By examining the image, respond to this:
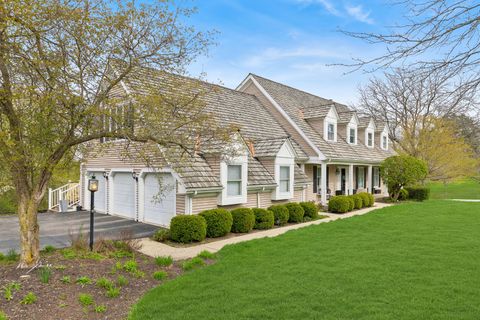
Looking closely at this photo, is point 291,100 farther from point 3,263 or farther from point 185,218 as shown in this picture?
point 3,263

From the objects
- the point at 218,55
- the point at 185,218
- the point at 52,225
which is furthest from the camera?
the point at 52,225

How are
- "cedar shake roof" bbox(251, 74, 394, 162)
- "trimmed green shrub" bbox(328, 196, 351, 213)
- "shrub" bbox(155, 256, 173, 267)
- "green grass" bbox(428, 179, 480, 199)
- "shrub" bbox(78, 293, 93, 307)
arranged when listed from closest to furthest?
1. "shrub" bbox(78, 293, 93, 307)
2. "shrub" bbox(155, 256, 173, 267)
3. "trimmed green shrub" bbox(328, 196, 351, 213)
4. "cedar shake roof" bbox(251, 74, 394, 162)
5. "green grass" bbox(428, 179, 480, 199)

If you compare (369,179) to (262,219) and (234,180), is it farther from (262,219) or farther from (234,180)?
(234,180)

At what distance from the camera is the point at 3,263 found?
7121 millimetres

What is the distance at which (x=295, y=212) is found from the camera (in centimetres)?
1393

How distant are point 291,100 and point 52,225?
15543 mm

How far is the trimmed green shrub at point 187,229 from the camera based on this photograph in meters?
9.92

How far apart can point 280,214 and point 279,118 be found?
7.98 metres

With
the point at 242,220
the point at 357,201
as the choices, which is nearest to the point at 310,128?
the point at 357,201

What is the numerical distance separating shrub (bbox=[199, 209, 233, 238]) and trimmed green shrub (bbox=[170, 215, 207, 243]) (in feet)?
1.70

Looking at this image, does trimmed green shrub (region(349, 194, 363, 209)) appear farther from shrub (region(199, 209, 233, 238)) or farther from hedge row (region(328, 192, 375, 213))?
shrub (region(199, 209, 233, 238))

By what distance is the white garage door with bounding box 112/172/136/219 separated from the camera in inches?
556

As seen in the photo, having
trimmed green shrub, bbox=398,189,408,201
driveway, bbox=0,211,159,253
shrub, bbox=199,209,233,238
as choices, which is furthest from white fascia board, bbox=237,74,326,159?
driveway, bbox=0,211,159,253

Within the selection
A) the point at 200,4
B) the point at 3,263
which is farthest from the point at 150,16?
the point at 3,263
